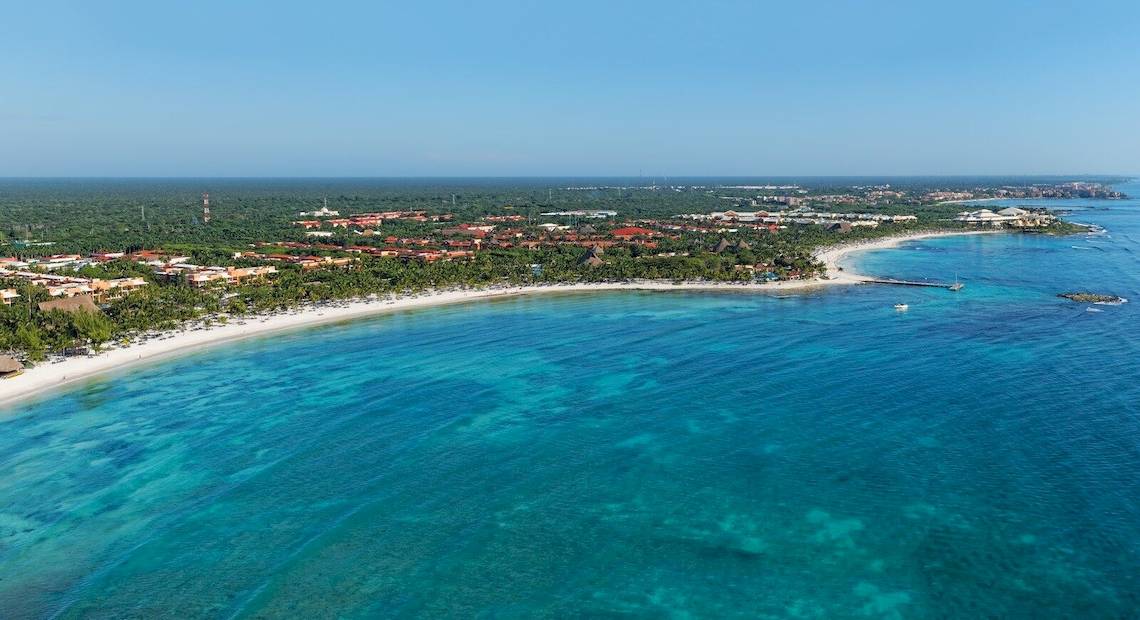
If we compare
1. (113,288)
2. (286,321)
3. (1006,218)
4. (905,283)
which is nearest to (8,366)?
(286,321)

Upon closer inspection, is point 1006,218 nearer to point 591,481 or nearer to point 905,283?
point 905,283

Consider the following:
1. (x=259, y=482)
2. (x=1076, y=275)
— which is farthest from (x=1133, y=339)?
(x=259, y=482)

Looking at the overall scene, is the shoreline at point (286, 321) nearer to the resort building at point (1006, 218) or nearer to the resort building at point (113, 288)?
the resort building at point (113, 288)

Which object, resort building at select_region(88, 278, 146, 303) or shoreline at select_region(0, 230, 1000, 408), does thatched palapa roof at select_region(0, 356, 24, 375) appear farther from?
resort building at select_region(88, 278, 146, 303)

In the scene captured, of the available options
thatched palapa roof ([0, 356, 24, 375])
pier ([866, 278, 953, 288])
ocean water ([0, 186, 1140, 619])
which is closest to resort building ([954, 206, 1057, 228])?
pier ([866, 278, 953, 288])

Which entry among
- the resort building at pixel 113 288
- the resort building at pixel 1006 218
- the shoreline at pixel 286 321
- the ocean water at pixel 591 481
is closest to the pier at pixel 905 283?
the shoreline at pixel 286 321
